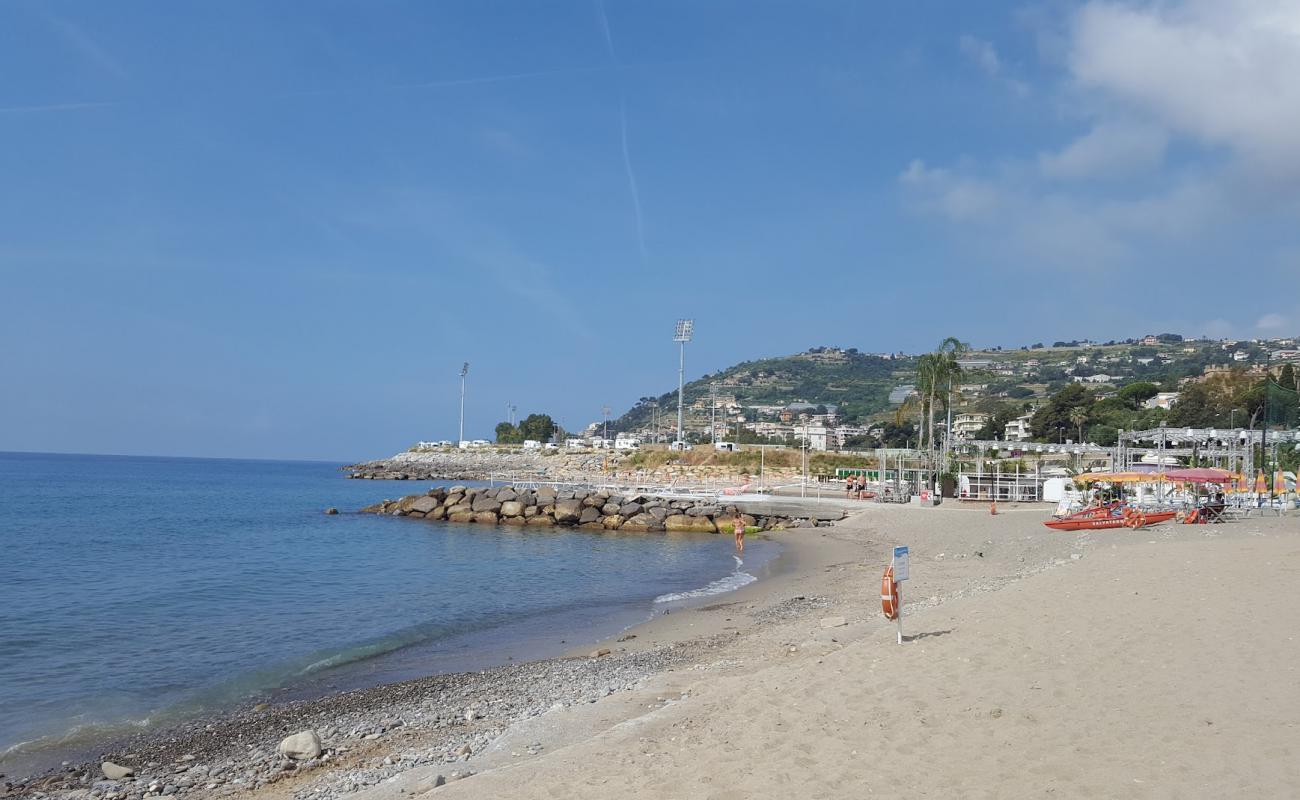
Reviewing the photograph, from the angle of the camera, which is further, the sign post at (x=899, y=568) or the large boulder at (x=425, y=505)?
the large boulder at (x=425, y=505)

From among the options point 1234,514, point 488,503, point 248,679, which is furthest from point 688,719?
point 488,503

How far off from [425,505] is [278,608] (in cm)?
3000

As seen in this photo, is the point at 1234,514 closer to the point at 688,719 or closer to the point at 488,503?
the point at 688,719

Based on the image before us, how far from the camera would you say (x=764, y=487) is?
55719 millimetres

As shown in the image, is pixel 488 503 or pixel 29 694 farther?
pixel 488 503

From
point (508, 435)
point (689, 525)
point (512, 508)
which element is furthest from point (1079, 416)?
point (508, 435)

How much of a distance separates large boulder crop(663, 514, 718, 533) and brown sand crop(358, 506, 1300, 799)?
962 inches

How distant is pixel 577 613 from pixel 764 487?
128 feet

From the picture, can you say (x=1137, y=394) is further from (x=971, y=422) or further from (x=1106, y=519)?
(x=1106, y=519)

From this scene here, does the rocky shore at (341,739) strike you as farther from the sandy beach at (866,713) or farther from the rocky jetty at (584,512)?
the rocky jetty at (584,512)

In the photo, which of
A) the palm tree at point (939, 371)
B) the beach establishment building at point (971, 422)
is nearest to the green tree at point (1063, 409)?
the beach establishment building at point (971, 422)

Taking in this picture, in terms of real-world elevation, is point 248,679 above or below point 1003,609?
below

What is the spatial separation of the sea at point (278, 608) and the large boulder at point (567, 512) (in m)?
3.03

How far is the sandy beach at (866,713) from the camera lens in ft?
20.4
